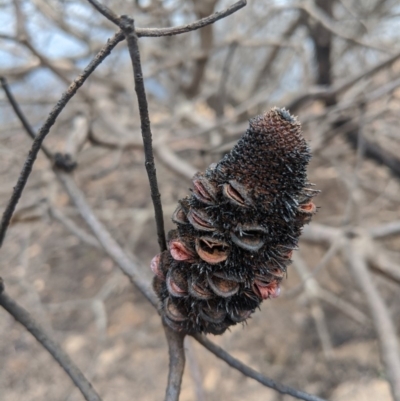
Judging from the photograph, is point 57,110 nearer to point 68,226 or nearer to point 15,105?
point 15,105

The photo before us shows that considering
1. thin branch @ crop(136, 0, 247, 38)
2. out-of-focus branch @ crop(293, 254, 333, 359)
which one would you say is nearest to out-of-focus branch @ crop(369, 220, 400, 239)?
out-of-focus branch @ crop(293, 254, 333, 359)

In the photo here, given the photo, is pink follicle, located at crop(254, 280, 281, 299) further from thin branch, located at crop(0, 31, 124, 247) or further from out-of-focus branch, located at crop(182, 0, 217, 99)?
out-of-focus branch, located at crop(182, 0, 217, 99)

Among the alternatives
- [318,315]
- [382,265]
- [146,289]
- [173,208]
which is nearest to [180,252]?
[146,289]

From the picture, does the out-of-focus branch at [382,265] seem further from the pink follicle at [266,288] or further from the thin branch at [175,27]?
the thin branch at [175,27]

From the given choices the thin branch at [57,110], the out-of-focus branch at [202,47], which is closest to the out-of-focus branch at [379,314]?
the thin branch at [57,110]

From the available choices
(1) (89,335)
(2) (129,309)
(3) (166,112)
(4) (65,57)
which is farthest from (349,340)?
(4) (65,57)

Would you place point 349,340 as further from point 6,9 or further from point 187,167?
point 6,9
